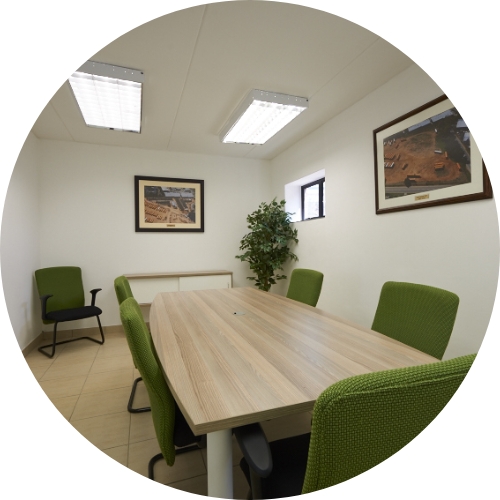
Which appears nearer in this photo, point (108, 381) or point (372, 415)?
point (372, 415)

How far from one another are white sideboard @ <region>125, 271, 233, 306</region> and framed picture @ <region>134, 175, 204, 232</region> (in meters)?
0.77

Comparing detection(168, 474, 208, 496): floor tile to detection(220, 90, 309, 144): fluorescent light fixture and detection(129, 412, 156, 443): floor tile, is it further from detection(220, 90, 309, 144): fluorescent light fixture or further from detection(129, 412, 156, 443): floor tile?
detection(220, 90, 309, 144): fluorescent light fixture

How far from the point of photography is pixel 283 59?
2248mm

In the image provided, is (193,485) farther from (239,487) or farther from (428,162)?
(428,162)

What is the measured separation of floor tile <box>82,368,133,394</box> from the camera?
2.61 meters

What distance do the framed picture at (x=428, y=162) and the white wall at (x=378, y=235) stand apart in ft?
0.28

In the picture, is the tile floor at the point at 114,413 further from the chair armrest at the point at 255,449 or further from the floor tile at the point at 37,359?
the chair armrest at the point at 255,449

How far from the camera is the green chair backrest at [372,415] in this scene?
1.82 ft

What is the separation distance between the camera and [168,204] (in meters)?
4.44

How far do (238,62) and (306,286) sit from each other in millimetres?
1926

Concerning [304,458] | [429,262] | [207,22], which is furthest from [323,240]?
[304,458]

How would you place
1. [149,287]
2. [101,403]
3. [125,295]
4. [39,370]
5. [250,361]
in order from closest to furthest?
[250,361] → [125,295] → [101,403] → [39,370] → [149,287]

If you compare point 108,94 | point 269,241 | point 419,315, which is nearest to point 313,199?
point 269,241

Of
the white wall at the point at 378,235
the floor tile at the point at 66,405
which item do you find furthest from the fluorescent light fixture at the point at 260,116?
the floor tile at the point at 66,405
